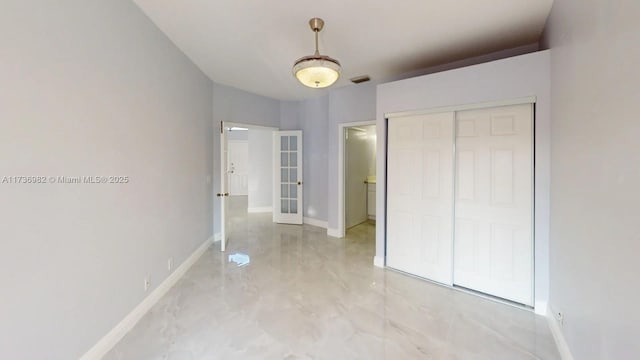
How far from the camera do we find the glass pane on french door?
627 cm

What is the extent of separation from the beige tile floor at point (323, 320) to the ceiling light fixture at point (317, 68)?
2238 mm

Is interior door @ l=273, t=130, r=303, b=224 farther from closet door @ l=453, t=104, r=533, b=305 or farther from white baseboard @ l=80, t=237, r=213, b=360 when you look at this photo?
closet door @ l=453, t=104, r=533, b=305

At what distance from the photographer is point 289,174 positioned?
20.9 feet

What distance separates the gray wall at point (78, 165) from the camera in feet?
4.66

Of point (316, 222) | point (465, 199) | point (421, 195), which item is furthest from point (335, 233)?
point (465, 199)

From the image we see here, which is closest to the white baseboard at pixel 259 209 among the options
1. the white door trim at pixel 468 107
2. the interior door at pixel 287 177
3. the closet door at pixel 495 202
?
the interior door at pixel 287 177

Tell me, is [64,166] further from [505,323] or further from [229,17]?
[505,323]

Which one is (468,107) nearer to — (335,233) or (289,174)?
(335,233)

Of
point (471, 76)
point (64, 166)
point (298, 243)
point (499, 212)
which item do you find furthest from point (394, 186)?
point (64, 166)

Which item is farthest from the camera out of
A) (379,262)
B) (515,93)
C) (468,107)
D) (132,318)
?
(379,262)

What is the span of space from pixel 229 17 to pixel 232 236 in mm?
3890

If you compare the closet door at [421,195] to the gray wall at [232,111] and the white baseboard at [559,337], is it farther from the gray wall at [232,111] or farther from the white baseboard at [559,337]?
the gray wall at [232,111]

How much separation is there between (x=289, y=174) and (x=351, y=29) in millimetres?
3957

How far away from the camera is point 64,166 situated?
173 centimetres
